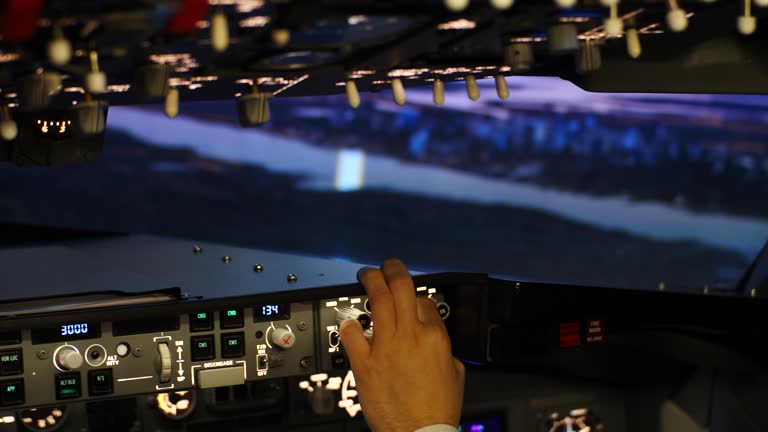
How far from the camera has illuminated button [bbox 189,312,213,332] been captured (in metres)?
1.89

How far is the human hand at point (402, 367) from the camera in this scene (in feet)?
4.93

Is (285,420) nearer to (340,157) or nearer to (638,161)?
(340,157)

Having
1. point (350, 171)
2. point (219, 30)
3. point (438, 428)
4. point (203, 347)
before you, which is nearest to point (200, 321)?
point (203, 347)

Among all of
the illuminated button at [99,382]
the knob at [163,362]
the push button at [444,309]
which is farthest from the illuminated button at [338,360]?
the illuminated button at [99,382]

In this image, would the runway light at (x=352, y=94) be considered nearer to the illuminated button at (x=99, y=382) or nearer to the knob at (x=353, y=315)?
the knob at (x=353, y=315)

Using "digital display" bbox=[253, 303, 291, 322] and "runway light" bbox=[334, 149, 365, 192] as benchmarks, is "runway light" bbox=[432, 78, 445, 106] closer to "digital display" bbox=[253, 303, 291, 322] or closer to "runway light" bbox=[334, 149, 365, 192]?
"digital display" bbox=[253, 303, 291, 322]

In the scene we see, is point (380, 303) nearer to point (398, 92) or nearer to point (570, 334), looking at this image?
point (398, 92)

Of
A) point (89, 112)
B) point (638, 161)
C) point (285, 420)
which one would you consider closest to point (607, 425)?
point (285, 420)

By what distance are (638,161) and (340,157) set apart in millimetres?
1319

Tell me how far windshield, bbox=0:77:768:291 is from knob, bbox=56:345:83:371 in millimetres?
2061

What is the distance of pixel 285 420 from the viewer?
240 centimetres

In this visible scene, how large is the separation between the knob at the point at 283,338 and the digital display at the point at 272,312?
0.03 m

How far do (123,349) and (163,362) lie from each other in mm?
79

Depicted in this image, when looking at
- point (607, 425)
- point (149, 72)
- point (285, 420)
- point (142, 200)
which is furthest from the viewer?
point (142, 200)
